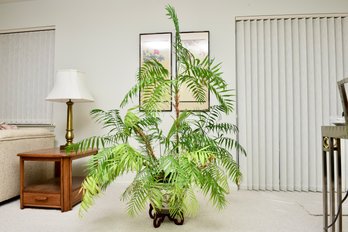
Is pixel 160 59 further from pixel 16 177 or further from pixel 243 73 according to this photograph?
pixel 16 177

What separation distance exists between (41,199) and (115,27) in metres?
2.07

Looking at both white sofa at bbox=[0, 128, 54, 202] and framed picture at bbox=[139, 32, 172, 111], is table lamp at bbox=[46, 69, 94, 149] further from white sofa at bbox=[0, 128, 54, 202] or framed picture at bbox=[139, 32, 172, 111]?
framed picture at bbox=[139, 32, 172, 111]

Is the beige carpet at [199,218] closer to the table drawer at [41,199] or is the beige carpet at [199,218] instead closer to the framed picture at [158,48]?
the table drawer at [41,199]

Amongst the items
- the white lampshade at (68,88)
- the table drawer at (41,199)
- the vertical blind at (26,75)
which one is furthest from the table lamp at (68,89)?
the vertical blind at (26,75)

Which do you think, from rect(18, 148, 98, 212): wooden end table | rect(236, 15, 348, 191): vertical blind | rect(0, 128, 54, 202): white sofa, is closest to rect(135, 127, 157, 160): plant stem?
rect(18, 148, 98, 212): wooden end table

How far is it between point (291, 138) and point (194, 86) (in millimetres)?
1615

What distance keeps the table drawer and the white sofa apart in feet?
0.76

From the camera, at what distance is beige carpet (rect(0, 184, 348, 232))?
5.70ft

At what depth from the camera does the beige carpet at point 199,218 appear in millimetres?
1736

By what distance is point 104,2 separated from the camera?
10.2 feet

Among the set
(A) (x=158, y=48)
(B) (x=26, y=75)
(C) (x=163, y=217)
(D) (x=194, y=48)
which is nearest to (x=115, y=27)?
(A) (x=158, y=48)

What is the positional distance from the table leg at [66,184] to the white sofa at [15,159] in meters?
0.57

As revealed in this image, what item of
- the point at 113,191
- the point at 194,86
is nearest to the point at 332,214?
the point at 194,86

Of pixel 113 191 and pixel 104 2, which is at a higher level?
pixel 104 2
